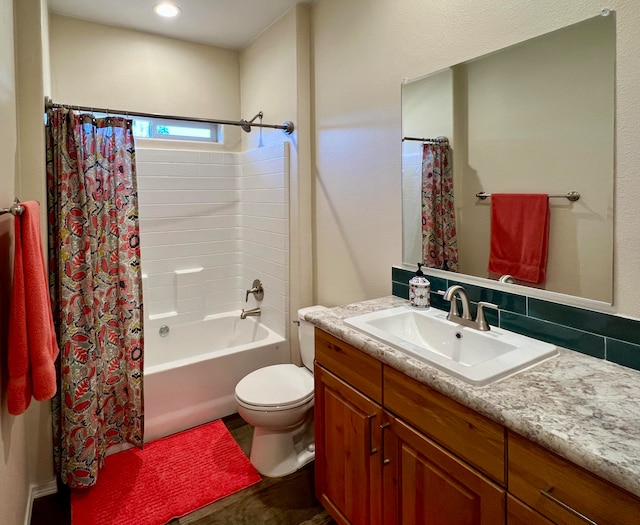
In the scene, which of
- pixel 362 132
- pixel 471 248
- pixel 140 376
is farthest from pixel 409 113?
pixel 140 376

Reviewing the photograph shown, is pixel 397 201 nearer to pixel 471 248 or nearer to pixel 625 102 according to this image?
pixel 471 248

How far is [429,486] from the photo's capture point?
1.21 metres

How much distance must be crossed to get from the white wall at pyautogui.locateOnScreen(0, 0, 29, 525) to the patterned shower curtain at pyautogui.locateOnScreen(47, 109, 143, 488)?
0.26 metres

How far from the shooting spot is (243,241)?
3.47m

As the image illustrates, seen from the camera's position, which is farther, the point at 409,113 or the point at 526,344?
the point at 409,113

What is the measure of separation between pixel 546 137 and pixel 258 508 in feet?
6.48

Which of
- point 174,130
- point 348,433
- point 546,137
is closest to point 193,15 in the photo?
point 174,130

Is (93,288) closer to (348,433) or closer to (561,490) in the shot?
(348,433)

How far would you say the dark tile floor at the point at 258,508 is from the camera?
184cm

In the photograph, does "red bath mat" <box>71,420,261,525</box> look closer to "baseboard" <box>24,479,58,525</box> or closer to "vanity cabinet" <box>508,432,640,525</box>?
"baseboard" <box>24,479,58,525</box>

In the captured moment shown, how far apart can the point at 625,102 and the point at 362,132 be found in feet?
4.10

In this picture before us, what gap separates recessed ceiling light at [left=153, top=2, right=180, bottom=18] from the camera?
2.57m

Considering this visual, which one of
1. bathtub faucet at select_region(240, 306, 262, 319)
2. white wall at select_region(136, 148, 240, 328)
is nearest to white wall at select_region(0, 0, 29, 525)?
white wall at select_region(136, 148, 240, 328)

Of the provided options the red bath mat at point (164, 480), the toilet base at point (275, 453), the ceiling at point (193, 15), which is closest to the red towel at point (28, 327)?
the red bath mat at point (164, 480)
